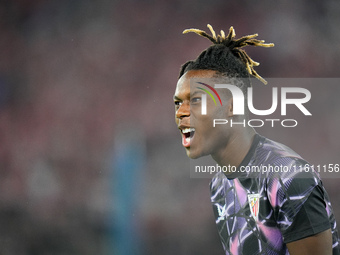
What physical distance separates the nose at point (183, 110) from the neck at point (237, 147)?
0.33m

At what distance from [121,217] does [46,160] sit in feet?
4.89

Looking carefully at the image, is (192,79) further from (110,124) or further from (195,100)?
(110,124)

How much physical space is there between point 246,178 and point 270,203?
306 mm

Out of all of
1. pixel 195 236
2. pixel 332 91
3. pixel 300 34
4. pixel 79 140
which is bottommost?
pixel 195 236

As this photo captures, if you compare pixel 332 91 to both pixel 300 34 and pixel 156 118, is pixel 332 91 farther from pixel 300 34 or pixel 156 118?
pixel 156 118

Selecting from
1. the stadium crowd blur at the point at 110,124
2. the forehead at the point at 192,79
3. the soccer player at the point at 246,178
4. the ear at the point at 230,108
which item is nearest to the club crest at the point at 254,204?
the soccer player at the point at 246,178

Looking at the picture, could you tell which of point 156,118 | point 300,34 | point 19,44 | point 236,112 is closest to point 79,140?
point 156,118

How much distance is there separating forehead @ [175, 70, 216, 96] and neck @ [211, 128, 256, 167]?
0.39 m

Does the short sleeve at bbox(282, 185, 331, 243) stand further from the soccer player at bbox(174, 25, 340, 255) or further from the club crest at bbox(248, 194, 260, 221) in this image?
the club crest at bbox(248, 194, 260, 221)

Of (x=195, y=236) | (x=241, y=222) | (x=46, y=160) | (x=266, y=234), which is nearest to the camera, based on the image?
(x=266, y=234)

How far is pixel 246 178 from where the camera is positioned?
9.43ft

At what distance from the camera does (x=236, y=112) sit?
3.07 meters


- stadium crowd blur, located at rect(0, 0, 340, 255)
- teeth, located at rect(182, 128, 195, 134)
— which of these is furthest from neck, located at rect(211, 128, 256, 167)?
stadium crowd blur, located at rect(0, 0, 340, 255)

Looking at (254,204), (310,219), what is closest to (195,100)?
(254,204)
